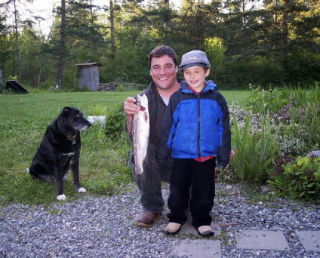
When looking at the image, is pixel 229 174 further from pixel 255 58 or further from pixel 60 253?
pixel 255 58

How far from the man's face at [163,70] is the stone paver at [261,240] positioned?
1.61 metres

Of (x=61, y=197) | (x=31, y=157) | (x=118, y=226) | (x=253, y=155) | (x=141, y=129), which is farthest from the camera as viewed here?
(x=31, y=157)

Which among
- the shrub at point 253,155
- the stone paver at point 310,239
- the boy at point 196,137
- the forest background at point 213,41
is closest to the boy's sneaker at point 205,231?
the boy at point 196,137

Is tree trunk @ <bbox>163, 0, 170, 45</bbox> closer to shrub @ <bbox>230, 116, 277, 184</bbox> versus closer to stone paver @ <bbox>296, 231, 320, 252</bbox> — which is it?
shrub @ <bbox>230, 116, 277, 184</bbox>

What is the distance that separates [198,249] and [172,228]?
1.18 feet

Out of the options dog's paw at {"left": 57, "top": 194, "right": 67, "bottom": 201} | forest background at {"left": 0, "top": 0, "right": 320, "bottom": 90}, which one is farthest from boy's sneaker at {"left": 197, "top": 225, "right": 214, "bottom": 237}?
forest background at {"left": 0, "top": 0, "right": 320, "bottom": 90}

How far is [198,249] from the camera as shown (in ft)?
9.32

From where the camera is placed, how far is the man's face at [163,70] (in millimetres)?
3398

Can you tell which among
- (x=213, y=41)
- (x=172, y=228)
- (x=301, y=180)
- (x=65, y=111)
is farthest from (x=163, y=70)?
(x=213, y=41)

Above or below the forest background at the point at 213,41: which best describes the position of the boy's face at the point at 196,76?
below

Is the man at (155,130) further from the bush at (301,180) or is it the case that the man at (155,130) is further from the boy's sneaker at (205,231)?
the bush at (301,180)

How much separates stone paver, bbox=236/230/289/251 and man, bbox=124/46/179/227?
0.85 m

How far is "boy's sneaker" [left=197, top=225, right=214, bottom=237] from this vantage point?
3051 millimetres

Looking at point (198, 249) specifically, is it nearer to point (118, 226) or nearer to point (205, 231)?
point (205, 231)
